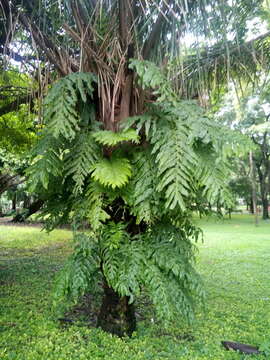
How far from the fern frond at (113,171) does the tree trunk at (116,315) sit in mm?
1137

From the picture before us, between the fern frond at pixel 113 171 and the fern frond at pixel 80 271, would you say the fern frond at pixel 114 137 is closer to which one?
the fern frond at pixel 113 171

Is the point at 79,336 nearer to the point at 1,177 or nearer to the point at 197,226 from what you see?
the point at 197,226

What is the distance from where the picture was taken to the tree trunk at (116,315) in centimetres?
276

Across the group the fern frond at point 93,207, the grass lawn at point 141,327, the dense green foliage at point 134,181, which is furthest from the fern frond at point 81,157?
the grass lawn at point 141,327

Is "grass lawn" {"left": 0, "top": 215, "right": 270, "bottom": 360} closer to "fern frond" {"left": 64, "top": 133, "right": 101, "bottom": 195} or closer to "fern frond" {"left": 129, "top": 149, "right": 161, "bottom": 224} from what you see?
"fern frond" {"left": 129, "top": 149, "right": 161, "bottom": 224}

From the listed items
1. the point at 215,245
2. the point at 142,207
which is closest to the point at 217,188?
the point at 142,207

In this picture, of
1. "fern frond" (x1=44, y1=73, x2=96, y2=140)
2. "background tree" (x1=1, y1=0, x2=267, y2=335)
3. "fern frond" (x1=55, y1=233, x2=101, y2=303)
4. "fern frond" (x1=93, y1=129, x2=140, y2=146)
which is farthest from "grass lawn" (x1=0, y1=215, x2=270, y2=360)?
"fern frond" (x1=44, y1=73, x2=96, y2=140)

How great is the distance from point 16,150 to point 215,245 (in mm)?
5885

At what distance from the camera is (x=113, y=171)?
85.4 inches

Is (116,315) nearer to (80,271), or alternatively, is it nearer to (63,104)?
(80,271)

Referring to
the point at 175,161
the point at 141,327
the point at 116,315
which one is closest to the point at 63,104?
the point at 175,161

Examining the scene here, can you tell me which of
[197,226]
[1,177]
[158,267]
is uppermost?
[1,177]

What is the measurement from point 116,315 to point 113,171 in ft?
4.56

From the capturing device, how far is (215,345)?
2.69 meters
